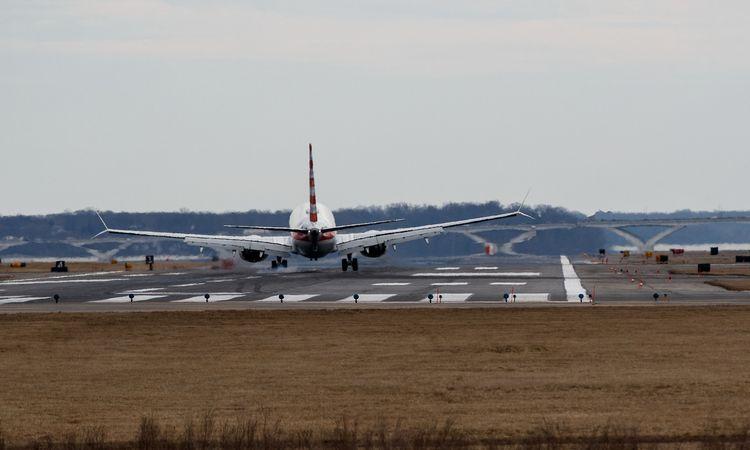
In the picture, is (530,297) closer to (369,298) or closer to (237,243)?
(369,298)

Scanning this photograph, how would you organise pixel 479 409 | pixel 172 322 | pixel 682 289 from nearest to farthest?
pixel 479 409, pixel 172 322, pixel 682 289

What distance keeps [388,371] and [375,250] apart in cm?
8058

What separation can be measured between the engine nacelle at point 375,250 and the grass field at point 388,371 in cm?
6028

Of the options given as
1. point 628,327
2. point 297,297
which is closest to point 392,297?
point 297,297

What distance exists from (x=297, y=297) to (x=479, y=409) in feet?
142

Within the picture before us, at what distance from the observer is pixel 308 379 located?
32625 millimetres

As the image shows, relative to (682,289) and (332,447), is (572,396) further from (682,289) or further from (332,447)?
(682,289)

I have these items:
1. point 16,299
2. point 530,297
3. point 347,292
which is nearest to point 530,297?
point 530,297

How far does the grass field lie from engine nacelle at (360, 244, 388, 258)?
60.3 meters

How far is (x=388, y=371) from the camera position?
34.0 metres

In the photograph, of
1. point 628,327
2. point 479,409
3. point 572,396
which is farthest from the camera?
point 628,327

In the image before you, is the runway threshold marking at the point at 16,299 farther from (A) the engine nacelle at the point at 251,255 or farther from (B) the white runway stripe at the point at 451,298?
(A) the engine nacelle at the point at 251,255

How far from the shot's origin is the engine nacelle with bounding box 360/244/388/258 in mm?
113938

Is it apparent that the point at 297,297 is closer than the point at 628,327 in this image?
No
